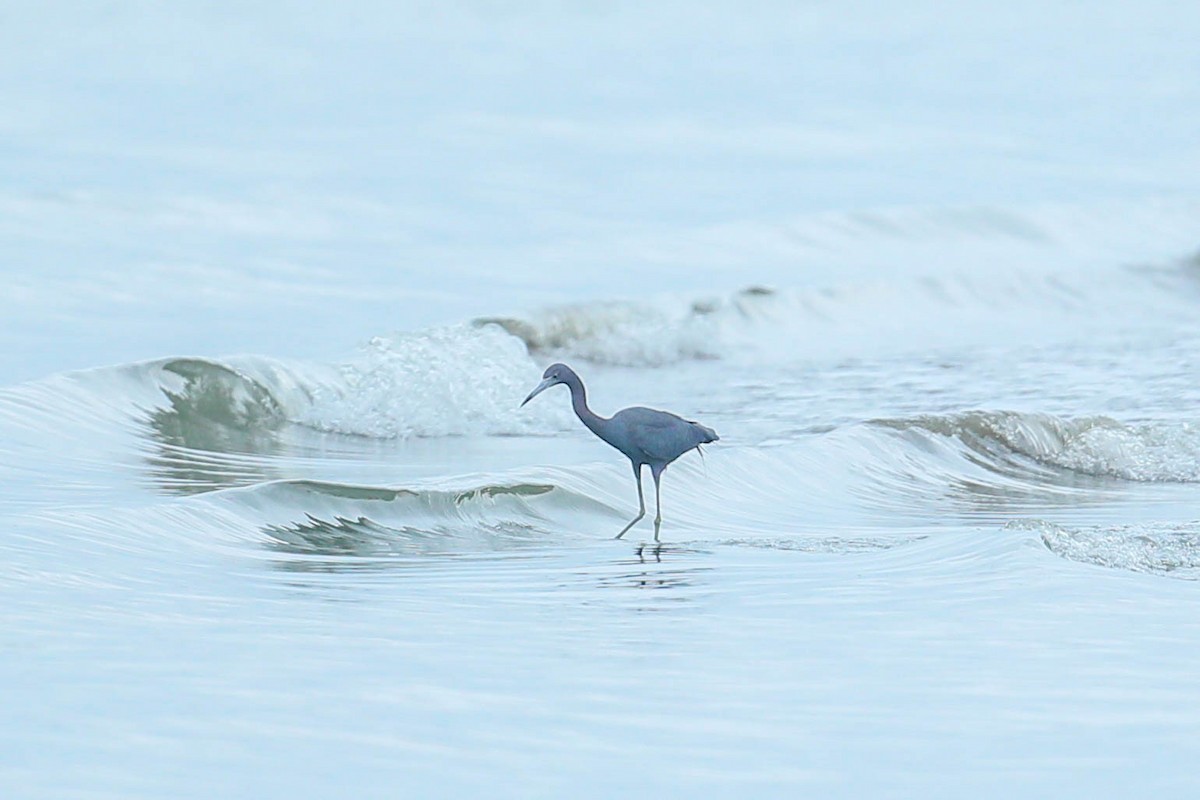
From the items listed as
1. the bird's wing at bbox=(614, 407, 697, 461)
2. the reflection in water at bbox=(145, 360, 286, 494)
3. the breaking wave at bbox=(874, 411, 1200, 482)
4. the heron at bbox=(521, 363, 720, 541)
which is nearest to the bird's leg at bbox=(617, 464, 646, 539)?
the heron at bbox=(521, 363, 720, 541)

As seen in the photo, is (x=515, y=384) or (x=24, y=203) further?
(x=24, y=203)

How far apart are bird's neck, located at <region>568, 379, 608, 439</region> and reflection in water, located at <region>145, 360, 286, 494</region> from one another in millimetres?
1581

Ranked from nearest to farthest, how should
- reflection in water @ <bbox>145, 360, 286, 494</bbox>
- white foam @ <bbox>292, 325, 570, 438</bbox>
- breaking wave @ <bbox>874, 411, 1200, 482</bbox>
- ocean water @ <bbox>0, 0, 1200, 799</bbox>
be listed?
ocean water @ <bbox>0, 0, 1200, 799</bbox> < reflection in water @ <bbox>145, 360, 286, 494</bbox> < breaking wave @ <bbox>874, 411, 1200, 482</bbox> < white foam @ <bbox>292, 325, 570, 438</bbox>

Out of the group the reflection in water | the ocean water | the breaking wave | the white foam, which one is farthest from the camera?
the white foam

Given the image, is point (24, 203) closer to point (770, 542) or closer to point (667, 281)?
point (667, 281)

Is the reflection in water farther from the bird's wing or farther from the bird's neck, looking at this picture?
the bird's wing

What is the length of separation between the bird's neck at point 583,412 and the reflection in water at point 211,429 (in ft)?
5.19

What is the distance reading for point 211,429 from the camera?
1134 centimetres

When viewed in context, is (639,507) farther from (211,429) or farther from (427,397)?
(427,397)

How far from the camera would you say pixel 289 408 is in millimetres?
12312

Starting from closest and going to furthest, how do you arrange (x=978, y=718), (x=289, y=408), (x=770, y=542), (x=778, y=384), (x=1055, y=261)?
(x=978, y=718) < (x=770, y=542) < (x=289, y=408) < (x=778, y=384) < (x=1055, y=261)

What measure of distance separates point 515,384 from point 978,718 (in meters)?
8.58

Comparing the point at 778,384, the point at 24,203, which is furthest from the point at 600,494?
the point at 24,203

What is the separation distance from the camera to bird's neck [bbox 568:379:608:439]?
850 cm
